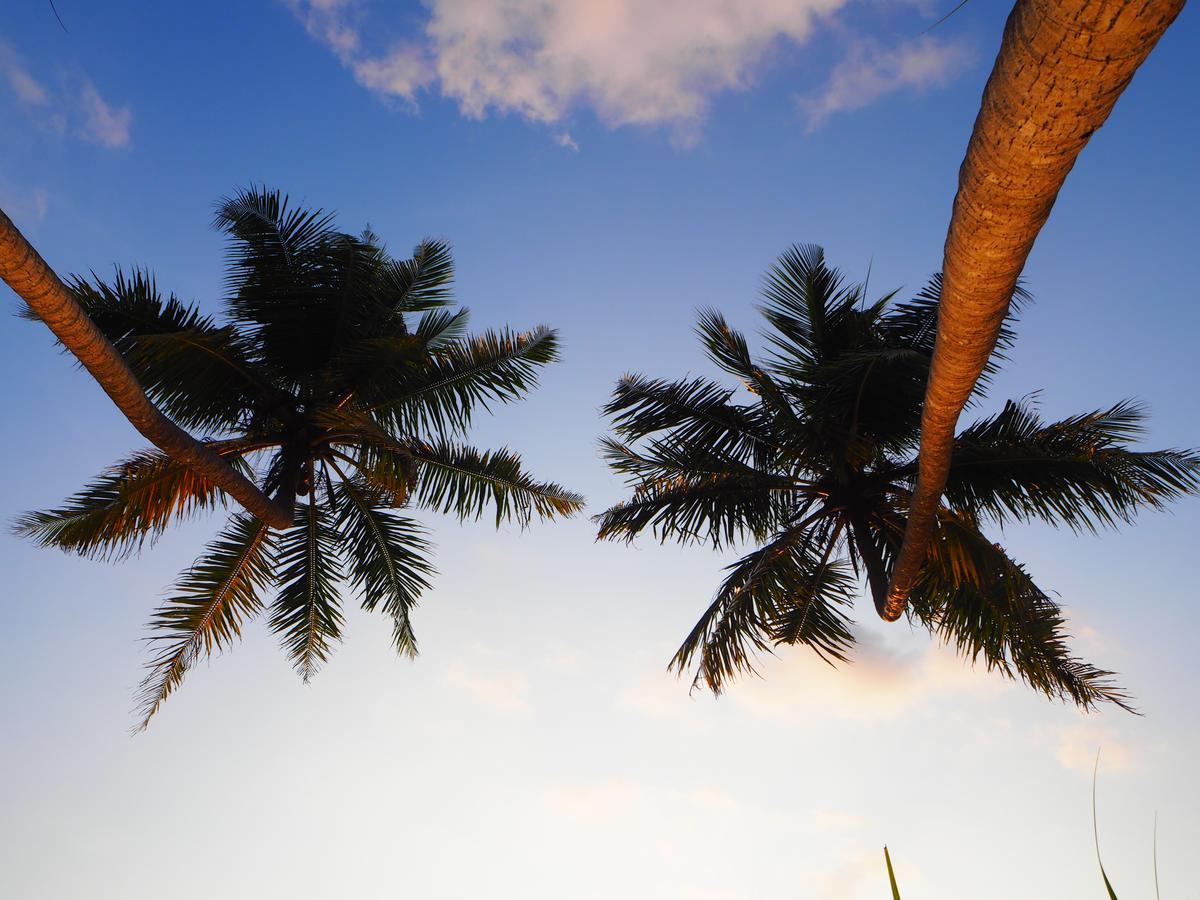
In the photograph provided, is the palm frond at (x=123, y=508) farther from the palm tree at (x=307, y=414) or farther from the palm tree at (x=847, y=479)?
the palm tree at (x=847, y=479)

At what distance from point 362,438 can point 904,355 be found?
19.7 feet

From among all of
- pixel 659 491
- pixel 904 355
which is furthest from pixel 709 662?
pixel 904 355

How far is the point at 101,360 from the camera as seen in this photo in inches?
245

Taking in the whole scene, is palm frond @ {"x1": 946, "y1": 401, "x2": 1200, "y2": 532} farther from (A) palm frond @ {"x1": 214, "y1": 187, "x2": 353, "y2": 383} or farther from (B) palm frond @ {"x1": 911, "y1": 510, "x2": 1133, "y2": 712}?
(A) palm frond @ {"x1": 214, "y1": 187, "x2": 353, "y2": 383}

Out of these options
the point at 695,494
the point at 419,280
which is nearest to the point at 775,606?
the point at 695,494

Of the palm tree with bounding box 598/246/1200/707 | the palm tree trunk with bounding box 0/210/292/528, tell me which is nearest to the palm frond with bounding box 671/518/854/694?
the palm tree with bounding box 598/246/1200/707

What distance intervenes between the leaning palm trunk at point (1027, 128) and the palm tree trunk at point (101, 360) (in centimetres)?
492

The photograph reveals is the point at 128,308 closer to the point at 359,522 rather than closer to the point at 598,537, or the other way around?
the point at 359,522

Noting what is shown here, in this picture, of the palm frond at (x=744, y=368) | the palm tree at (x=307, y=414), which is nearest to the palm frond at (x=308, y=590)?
the palm tree at (x=307, y=414)

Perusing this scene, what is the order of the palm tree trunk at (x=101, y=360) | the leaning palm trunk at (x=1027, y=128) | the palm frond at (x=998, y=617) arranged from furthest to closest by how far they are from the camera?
the palm frond at (x=998, y=617) → the palm tree trunk at (x=101, y=360) → the leaning palm trunk at (x=1027, y=128)

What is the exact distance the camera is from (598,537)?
11.6 m

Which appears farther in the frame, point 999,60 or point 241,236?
point 241,236

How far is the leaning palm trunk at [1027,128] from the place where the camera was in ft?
7.64

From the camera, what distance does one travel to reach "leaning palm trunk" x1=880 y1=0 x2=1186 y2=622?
2.33 meters
